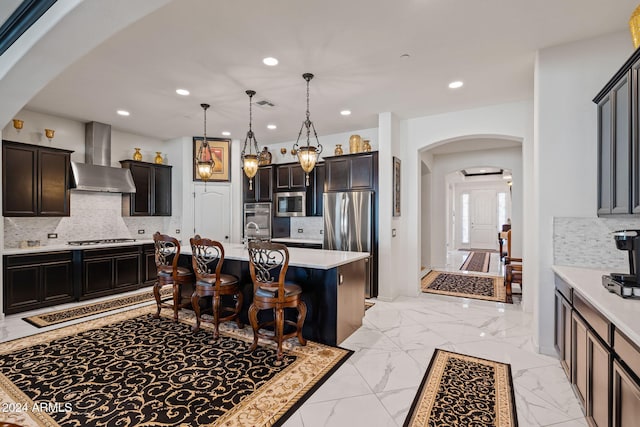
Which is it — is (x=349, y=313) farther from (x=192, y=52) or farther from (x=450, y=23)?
(x=192, y=52)

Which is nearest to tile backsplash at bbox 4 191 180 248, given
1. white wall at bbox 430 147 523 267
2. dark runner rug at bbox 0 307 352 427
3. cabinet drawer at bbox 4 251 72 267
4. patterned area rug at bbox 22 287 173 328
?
cabinet drawer at bbox 4 251 72 267

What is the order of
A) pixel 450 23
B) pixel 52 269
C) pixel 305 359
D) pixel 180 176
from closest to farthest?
pixel 450 23 < pixel 305 359 < pixel 52 269 < pixel 180 176

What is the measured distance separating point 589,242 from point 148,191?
6.79 m

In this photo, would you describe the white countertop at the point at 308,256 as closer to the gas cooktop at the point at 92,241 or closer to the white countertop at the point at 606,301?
the gas cooktop at the point at 92,241

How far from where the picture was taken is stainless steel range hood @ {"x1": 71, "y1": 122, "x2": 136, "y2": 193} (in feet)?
16.7

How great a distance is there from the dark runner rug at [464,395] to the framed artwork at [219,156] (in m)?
5.40

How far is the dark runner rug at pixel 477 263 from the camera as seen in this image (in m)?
7.79

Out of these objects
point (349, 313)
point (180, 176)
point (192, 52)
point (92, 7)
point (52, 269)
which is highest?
point (192, 52)

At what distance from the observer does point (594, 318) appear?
71.1 inches

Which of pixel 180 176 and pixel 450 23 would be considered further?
pixel 180 176

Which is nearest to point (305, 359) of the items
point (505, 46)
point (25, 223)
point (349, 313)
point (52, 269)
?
point (349, 313)

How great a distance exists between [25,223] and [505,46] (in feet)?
22.6

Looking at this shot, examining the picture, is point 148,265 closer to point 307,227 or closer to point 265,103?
point 307,227

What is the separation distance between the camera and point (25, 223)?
4.77 metres
